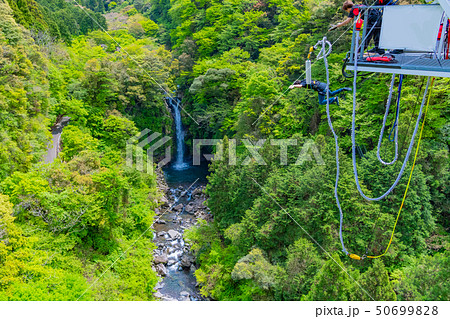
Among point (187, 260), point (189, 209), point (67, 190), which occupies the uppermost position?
point (67, 190)

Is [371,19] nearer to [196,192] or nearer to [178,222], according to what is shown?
[178,222]

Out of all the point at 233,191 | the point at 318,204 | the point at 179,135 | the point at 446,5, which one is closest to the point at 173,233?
the point at 233,191

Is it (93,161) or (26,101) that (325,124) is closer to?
(93,161)

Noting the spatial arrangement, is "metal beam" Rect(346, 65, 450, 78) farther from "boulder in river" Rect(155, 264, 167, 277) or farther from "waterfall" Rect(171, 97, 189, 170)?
"waterfall" Rect(171, 97, 189, 170)

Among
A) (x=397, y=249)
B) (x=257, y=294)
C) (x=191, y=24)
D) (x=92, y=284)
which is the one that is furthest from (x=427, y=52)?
(x=191, y=24)

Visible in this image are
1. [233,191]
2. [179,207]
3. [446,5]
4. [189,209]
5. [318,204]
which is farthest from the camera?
[179,207]

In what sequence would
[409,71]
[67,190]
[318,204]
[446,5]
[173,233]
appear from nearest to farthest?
[446,5], [409,71], [318,204], [67,190], [173,233]

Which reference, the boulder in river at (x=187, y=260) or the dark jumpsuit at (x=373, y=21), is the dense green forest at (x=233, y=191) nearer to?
the boulder in river at (x=187, y=260)

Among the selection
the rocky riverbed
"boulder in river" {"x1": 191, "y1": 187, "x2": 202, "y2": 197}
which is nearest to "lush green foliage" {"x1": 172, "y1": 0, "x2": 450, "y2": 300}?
the rocky riverbed
